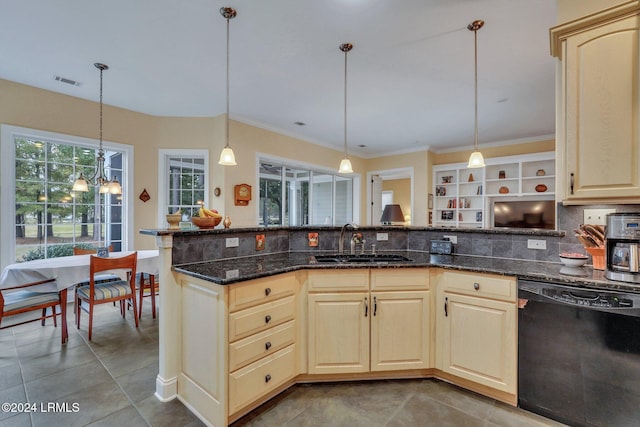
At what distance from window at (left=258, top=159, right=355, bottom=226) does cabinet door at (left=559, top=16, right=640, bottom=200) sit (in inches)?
168

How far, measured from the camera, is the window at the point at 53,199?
11.5 feet

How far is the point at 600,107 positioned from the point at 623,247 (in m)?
0.86

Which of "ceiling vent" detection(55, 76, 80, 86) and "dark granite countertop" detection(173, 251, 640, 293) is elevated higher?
"ceiling vent" detection(55, 76, 80, 86)

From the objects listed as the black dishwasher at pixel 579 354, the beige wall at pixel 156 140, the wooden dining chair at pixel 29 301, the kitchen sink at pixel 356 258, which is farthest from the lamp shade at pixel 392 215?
Answer: the wooden dining chair at pixel 29 301

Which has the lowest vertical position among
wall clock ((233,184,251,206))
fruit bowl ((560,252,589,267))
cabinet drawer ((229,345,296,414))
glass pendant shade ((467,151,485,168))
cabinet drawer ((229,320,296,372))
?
cabinet drawer ((229,345,296,414))

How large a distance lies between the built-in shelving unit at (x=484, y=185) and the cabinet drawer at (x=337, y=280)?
4.71 m

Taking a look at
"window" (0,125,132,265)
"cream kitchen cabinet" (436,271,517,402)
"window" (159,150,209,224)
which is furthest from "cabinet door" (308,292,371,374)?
"window" (0,125,132,265)

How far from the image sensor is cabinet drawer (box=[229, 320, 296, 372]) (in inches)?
67.1

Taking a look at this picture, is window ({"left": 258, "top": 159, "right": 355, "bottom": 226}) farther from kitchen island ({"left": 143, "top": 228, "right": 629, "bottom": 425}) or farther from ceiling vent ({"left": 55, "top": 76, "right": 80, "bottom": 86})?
kitchen island ({"left": 143, "top": 228, "right": 629, "bottom": 425})

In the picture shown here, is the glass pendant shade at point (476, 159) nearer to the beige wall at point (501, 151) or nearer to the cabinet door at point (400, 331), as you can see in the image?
the cabinet door at point (400, 331)

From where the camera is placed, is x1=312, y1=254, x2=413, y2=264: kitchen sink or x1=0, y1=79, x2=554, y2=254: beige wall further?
x1=0, y1=79, x2=554, y2=254: beige wall

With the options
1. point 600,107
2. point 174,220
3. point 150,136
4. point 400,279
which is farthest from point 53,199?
point 600,107

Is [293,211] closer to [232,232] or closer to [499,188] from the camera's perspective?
[232,232]

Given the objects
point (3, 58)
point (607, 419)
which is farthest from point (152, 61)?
point (607, 419)
